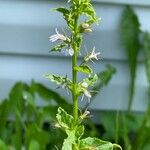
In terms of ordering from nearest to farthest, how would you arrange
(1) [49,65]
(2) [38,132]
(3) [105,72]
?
(2) [38,132] → (3) [105,72] → (1) [49,65]

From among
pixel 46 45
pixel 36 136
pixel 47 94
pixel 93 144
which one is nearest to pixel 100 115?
pixel 47 94

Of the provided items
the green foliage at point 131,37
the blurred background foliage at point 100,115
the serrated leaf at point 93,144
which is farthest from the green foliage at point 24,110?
the serrated leaf at point 93,144

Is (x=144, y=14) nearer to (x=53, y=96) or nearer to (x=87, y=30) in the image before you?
(x=53, y=96)

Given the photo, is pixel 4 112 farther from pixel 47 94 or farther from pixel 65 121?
pixel 65 121

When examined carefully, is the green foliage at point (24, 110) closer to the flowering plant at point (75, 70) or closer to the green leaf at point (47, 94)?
the green leaf at point (47, 94)

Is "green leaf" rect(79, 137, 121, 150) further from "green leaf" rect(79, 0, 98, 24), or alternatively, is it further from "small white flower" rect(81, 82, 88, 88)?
"green leaf" rect(79, 0, 98, 24)

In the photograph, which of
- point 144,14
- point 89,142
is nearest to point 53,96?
point 144,14
